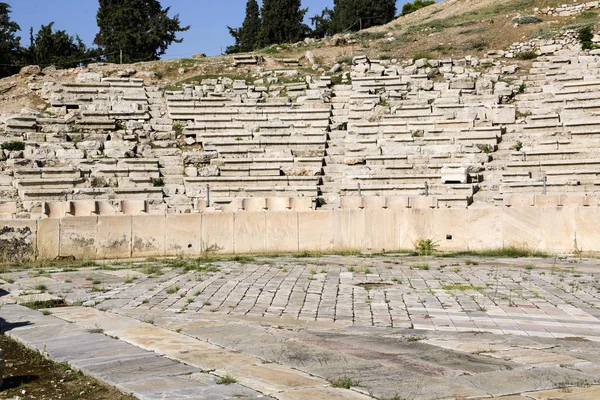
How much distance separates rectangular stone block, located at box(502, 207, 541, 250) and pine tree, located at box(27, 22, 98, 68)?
28.8 metres

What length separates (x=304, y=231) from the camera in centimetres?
1603

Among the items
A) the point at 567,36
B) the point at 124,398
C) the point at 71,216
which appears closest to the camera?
the point at 124,398

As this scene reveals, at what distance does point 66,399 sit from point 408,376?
2.55 m

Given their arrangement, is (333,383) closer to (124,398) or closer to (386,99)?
(124,398)

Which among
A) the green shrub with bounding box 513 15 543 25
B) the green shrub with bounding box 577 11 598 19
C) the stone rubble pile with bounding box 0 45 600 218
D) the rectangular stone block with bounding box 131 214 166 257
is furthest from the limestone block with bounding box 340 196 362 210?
the green shrub with bounding box 577 11 598 19

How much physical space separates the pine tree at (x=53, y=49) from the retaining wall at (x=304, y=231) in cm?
2570

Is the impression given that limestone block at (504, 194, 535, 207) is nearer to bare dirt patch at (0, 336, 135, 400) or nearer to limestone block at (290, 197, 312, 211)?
limestone block at (290, 197, 312, 211)

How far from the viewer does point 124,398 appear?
543 cm

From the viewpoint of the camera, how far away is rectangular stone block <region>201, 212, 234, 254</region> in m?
15.7

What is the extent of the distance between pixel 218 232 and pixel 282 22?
3594 cm

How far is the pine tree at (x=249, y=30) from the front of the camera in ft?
177

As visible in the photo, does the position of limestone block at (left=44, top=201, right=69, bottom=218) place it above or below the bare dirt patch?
above

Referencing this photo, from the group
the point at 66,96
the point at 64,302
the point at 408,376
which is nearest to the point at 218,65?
the point at 66,96

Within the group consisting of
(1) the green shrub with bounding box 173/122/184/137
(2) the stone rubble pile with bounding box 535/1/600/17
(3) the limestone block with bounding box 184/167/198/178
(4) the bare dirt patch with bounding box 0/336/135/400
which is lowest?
(4) the bare dirt patch with bounding box 0/336/135/400
